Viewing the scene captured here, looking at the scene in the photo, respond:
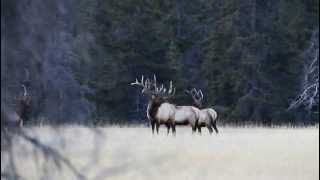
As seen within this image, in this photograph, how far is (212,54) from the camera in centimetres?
2502

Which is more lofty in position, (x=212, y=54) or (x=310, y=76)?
(x=212, y=54)

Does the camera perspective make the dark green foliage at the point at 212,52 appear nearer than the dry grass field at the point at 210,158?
No

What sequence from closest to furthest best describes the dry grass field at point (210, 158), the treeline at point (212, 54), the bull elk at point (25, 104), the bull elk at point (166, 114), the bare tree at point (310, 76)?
the bull elk at point (25, 104)
the dry grass field at point (210, 158)
the bull elk at point (166, 114)
the bare tree at point (310, 76)
the treeline at point (212, 54)

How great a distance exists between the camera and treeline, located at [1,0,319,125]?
24703 mm

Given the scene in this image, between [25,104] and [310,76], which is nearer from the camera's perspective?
[25,104]

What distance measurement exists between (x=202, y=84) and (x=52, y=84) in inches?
883

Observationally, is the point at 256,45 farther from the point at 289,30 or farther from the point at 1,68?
the point at 1,68

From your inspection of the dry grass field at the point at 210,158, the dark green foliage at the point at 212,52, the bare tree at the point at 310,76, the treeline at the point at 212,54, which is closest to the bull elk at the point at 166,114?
the dry grass field at the point at 210,158

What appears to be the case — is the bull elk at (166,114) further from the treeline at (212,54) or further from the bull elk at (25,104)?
the treeline at (212,54)

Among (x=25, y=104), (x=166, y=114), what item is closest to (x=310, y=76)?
(x=166, y=114)

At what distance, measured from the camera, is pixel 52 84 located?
2.90 m

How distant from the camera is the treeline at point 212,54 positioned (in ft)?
81.0

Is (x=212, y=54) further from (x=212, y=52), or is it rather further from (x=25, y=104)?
(x=25, y=104)

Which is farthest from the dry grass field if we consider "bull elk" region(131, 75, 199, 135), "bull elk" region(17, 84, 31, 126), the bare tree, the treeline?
the treeline
